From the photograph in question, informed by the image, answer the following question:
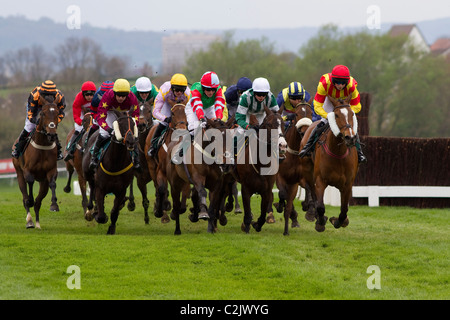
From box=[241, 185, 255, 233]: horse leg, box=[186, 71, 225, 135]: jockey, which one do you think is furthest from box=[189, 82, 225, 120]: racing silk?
box=[241, 185, 255, 233]: horse leg

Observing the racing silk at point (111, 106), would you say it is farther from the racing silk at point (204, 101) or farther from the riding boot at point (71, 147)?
the riding boot at point (71, 147)

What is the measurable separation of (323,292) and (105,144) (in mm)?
4815

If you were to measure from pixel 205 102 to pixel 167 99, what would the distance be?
1.06m

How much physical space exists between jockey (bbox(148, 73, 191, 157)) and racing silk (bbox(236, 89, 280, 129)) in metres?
1.39

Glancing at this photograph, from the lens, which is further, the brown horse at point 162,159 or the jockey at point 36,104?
the jockey at point 36,104

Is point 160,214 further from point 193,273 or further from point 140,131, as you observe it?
point 193,273

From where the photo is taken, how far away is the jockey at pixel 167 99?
41.5 ft

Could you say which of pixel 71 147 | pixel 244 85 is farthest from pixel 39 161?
pixel 244 85

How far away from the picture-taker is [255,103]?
458 inches

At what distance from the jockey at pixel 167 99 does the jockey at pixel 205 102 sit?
467 mm

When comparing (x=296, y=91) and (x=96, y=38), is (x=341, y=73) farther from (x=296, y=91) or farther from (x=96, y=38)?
(x=96, y=38)

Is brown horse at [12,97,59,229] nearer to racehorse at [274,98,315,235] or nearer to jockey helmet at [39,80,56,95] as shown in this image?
jockey helmet at [39,80,56,95]

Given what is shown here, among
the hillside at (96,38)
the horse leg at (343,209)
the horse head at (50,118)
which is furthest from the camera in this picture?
the hillside at (96,38)

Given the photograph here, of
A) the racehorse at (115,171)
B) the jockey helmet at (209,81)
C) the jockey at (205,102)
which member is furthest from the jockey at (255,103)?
the racehorse at (115,171)
